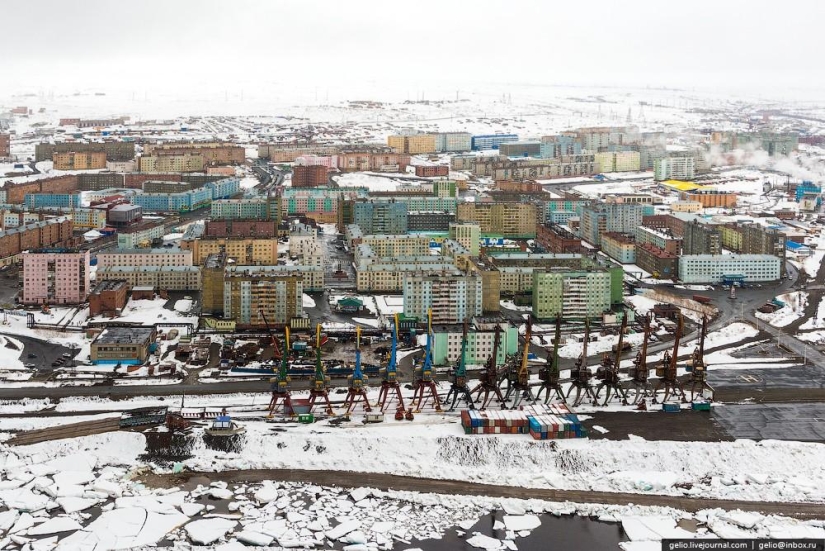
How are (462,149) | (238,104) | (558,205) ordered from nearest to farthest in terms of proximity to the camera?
(558,205), (462,149), (238,104)

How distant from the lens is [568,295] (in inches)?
997

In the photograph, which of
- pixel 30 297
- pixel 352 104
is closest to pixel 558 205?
pixel 30 297

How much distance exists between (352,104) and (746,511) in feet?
334

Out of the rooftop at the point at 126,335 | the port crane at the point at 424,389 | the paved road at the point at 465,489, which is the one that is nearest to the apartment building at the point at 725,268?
the port crane at the point at 424,389

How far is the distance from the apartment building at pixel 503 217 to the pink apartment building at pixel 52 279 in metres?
15.6

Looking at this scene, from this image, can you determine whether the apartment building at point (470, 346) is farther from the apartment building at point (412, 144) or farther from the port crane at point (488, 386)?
the apartment building at point (412, 144)

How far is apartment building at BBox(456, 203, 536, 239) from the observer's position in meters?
37.8

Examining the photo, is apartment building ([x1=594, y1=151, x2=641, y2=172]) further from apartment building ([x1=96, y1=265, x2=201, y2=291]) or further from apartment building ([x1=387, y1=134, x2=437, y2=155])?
apartment building ([x1=96, y1=265, x2=201, y2=291])

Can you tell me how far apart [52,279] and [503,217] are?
1747 cm

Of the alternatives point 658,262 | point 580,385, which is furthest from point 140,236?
point 580,385

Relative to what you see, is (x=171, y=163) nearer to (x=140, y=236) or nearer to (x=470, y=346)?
(x=140, y=236)

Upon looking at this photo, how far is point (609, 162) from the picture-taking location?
59969 millimetres

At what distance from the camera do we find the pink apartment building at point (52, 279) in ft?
85.6

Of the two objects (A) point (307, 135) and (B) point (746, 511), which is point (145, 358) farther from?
(A) point (307, 135)
